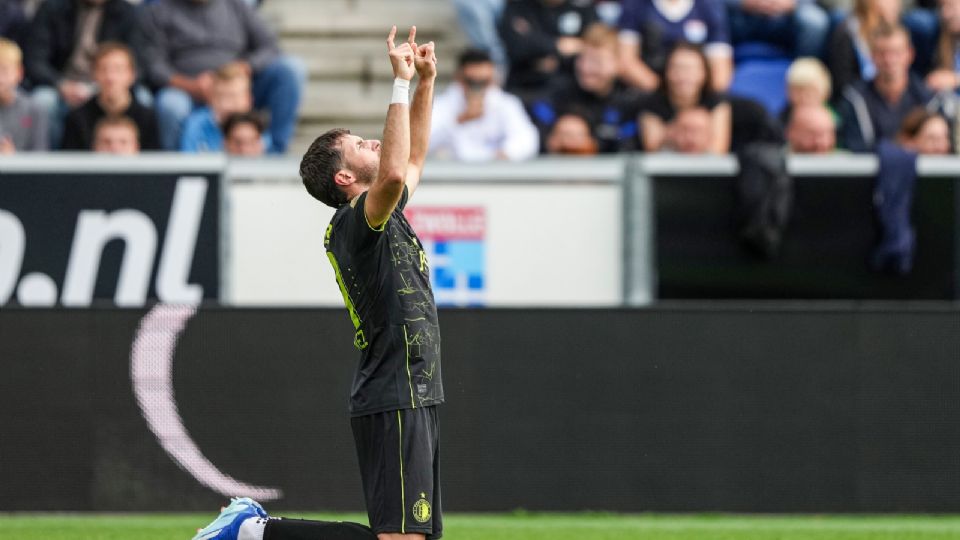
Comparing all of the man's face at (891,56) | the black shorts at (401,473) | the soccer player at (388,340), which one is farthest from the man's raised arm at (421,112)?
the man's face at (891,56)

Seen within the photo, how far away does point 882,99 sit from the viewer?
11.3 meters

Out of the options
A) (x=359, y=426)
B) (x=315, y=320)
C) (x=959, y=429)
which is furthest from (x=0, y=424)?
(x=959, y=429)

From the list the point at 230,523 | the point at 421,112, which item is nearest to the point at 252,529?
the point at 230,523

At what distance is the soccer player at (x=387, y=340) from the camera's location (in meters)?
5.02

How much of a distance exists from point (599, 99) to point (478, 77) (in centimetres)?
87

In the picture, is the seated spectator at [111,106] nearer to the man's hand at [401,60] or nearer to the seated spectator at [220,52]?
the seated spectator at [220,52]

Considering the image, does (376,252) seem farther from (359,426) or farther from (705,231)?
(705,231)

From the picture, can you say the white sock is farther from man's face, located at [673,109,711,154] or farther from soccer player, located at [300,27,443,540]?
man's face, located at [673,109,711,154]

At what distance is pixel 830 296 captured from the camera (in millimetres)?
9656

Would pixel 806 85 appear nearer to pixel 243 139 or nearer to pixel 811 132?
pixel 811 132

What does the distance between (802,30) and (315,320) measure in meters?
5.74

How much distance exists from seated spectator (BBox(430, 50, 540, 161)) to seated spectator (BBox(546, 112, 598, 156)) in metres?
0.42

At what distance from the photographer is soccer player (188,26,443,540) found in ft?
16.5

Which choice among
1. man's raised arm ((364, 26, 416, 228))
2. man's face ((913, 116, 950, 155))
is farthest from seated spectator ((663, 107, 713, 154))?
man's raised arm ((364, 26, 416, 228))
